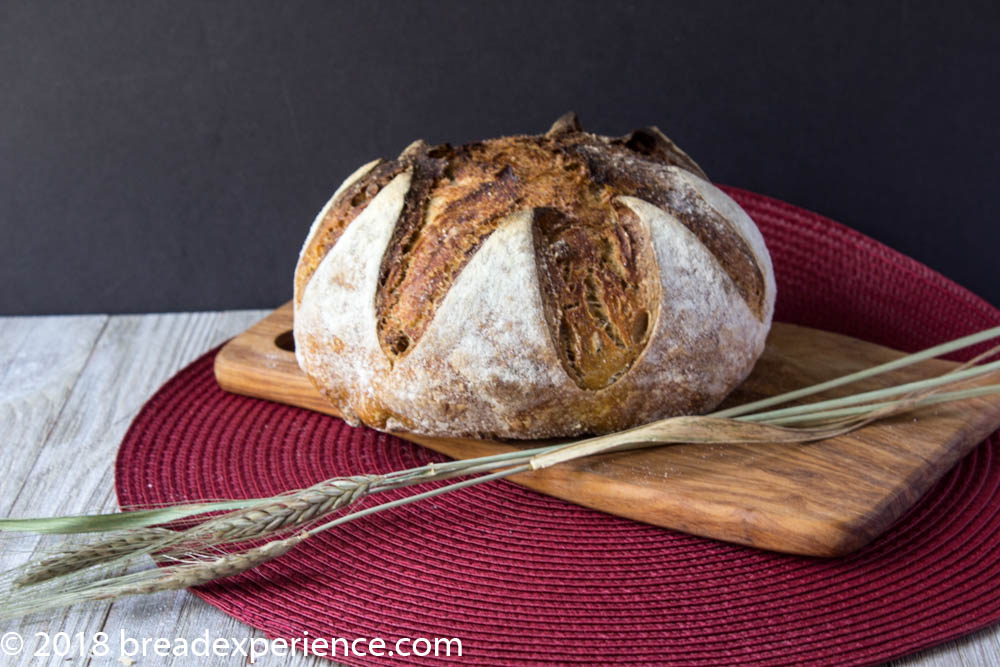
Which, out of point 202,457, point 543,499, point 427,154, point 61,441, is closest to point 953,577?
point 543,499

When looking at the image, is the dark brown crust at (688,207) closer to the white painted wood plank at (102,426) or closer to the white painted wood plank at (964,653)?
the white painted wood plank at (964,653)

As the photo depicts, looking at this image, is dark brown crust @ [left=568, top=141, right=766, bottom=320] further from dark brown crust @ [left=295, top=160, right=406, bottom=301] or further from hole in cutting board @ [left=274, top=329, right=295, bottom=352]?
hole in cutting board @ [left=274, top=329, right=295, bottom=352]

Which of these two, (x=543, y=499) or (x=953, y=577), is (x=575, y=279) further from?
(x=953, y=577)

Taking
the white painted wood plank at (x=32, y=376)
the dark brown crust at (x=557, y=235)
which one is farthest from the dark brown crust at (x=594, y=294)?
the white painted wood plank at (x=32, y=376)

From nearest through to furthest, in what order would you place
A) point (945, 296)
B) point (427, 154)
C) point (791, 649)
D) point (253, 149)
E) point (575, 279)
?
point (791, 649) → point (575, 279) → point (427, 154) → point (945, 296) → point (253, 149)

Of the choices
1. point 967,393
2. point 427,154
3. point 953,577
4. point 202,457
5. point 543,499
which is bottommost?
point 202,457

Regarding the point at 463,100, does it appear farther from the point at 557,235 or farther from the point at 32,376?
the point at 32,376
